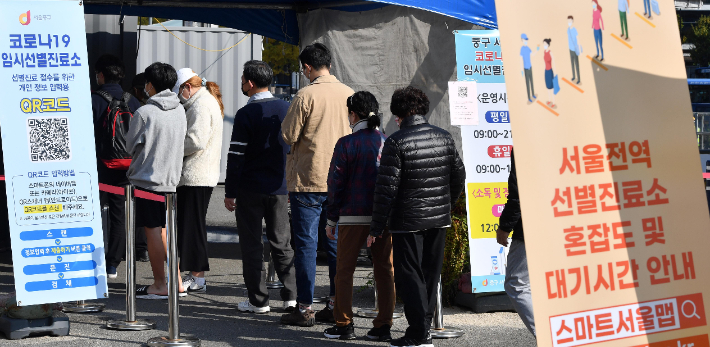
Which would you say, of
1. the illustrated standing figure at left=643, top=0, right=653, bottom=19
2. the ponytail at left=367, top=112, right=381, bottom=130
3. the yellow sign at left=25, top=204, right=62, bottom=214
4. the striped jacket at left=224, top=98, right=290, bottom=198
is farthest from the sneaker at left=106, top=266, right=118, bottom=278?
the illustrated standing figure at left=643, top=0, right=653, bottom=19

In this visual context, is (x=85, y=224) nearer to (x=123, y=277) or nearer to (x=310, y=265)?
(x=310, y=265)

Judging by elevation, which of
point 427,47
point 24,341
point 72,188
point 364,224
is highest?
point 427,47

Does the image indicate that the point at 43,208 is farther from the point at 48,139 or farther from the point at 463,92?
the point at 463,92

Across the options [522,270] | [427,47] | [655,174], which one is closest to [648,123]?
[655,174]

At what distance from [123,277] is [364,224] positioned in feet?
11.1

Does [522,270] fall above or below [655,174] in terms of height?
below

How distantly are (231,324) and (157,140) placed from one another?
62.0 inches

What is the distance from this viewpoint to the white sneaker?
241 inches

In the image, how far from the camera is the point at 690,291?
3178 millimetres

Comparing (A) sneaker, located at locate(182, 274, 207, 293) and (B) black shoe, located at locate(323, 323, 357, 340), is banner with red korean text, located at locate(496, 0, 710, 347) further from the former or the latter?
(A) sneaker, located at locate(182, 274, 207, 293)

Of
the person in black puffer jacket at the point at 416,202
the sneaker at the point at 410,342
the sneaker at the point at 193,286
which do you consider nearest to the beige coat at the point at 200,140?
the sneaker at the point at 193,286

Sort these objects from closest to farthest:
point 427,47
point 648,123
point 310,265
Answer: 1. point 648,123
2. point 310,265
3. point 427,47

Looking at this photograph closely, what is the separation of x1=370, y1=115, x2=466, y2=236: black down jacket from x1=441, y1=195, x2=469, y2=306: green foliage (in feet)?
4.82

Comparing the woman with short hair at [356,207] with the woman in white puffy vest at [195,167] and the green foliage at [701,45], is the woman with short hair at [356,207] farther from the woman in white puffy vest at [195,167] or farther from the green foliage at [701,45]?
the green foliage at [701,45]
